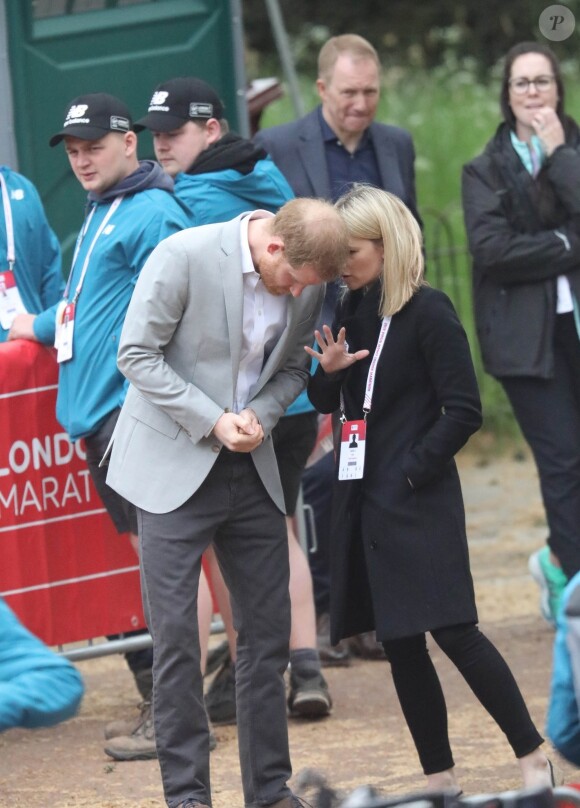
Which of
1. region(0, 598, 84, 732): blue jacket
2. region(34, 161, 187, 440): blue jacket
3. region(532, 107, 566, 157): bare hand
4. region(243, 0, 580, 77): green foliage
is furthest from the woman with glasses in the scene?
region(243, 0, 580, 77): green foliage

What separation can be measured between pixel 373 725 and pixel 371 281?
2.02 m

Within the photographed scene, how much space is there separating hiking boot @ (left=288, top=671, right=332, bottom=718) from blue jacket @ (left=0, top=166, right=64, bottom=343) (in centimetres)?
172

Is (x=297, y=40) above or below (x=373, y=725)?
above

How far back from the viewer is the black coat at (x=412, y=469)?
16.3ft

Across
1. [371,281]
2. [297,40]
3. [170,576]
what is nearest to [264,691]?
[170,576]

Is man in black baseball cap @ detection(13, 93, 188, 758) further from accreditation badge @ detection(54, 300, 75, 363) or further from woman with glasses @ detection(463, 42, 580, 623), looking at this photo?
woman with glasses @ detection(463, 42, 580, 623)

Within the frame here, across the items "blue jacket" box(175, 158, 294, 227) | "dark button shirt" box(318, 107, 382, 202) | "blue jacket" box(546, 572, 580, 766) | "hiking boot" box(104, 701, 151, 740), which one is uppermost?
"dark button shirt" box(318, 107, 382, 202)

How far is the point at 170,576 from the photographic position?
194 inches

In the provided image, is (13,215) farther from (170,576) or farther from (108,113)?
(170,576)

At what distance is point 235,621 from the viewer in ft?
16.9

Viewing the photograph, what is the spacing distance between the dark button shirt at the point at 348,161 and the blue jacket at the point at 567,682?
11.7 ft

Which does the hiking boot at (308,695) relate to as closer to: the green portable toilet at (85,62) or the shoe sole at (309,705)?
the shoe sole at (309,705)

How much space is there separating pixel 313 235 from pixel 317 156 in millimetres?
2464

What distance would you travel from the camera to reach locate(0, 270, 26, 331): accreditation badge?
6.30m
